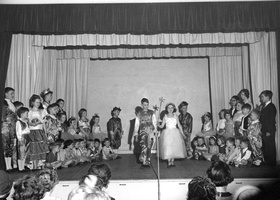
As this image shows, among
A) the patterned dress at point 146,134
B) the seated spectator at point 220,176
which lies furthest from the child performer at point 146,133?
the seated spectator at point 220,176

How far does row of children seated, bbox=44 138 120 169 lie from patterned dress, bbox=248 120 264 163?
3.38 m

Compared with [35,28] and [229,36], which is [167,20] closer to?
[229,36]

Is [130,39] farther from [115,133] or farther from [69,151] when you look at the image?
[69,151]

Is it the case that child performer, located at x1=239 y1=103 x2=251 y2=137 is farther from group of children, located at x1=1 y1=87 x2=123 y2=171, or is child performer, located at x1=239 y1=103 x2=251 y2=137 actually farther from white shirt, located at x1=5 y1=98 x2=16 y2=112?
white shirt, located at x1=5 y1=98 x2=16 y2=112

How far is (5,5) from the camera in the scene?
6.23 metres

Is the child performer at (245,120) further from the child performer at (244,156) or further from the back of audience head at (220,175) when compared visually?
the back of audience head at (220,175)

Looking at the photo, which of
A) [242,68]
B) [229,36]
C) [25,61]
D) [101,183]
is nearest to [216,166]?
[101,183]

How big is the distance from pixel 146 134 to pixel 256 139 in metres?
2.34

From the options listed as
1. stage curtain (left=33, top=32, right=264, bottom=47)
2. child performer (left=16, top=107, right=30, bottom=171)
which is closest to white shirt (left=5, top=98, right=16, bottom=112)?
child performer (left=16, top=107, right=30, bottom=171)

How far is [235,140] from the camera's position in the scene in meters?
6.80

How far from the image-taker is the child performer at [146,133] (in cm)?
671

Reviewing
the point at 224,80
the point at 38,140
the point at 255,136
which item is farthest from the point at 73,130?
the point at 224,80

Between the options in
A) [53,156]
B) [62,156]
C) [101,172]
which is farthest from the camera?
[62,156]

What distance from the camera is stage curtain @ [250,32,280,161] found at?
7.54m
